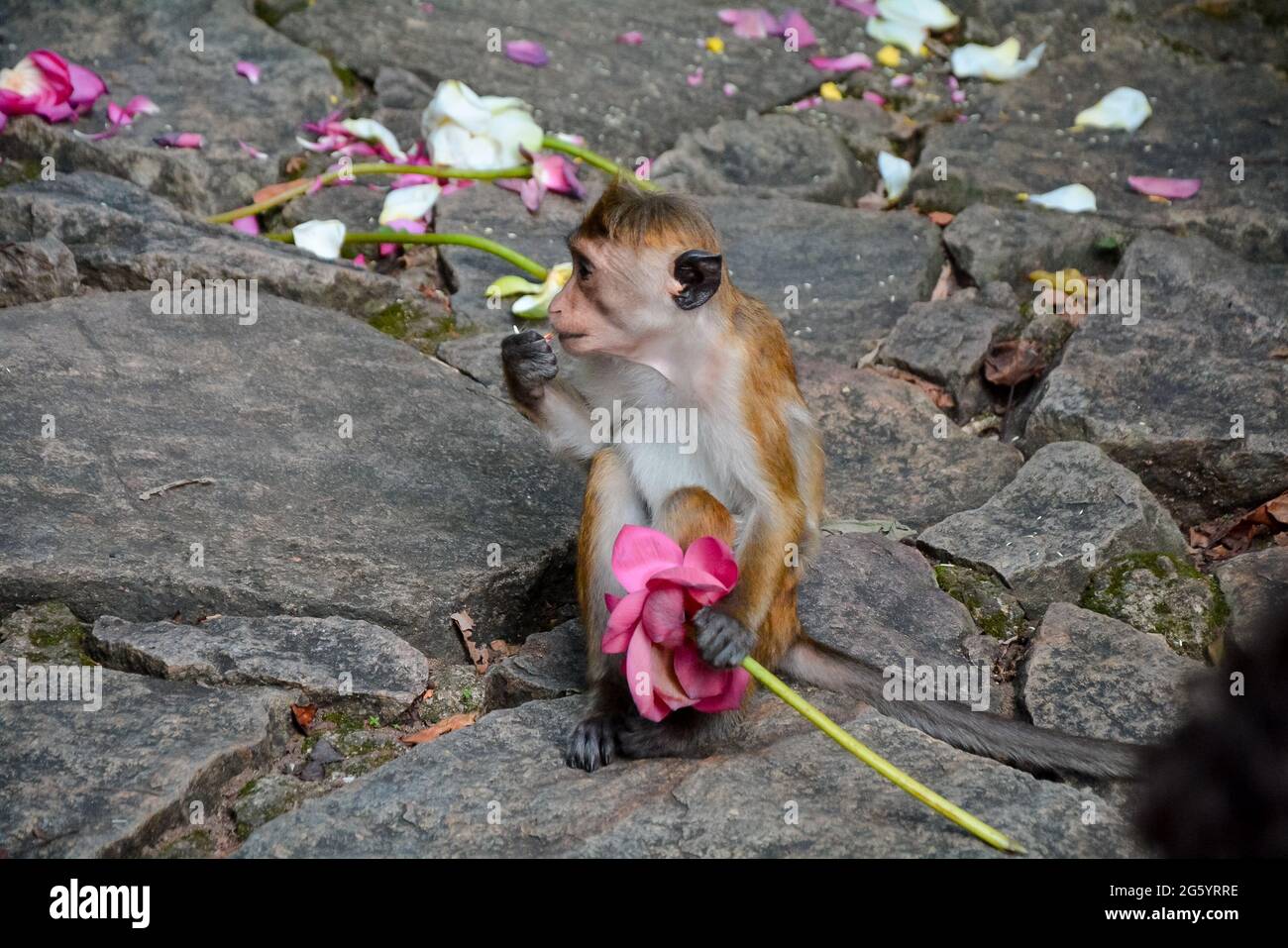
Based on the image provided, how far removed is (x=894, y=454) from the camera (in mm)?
4895

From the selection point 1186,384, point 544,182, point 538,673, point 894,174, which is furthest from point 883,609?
point 894,174

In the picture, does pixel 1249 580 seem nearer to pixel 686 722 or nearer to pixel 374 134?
pixel 686 722

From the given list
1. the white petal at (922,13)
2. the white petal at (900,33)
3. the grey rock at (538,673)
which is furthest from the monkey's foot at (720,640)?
the white petal at (922,13)

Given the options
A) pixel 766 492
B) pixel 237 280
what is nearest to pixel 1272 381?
pixel 766 492

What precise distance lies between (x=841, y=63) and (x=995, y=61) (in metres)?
0.75

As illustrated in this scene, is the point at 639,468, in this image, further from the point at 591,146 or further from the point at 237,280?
the point at 591,146

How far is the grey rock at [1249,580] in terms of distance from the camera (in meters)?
4.02

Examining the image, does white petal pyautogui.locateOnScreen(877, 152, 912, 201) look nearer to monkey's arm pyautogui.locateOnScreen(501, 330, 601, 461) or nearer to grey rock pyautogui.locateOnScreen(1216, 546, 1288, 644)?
grey rock pyautogui.locateOnScreen(1216, 546, 1288, 644)

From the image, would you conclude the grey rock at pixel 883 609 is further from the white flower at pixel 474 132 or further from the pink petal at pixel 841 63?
the pink petal at pixel 841 63

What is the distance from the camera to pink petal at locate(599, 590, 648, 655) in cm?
303

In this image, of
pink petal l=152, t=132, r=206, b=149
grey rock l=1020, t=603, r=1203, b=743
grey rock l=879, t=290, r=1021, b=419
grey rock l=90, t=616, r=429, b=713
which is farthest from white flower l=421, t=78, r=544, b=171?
grey rock l=1020, t=603, r=1203, b=743

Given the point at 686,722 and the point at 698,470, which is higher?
the point at 698,470

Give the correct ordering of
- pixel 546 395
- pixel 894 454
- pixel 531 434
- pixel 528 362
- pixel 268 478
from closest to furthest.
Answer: pixel 528 362
pixel 546 395
pixel 268 478
pixel 531 434
pixel 894 454

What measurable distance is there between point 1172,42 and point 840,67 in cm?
168
